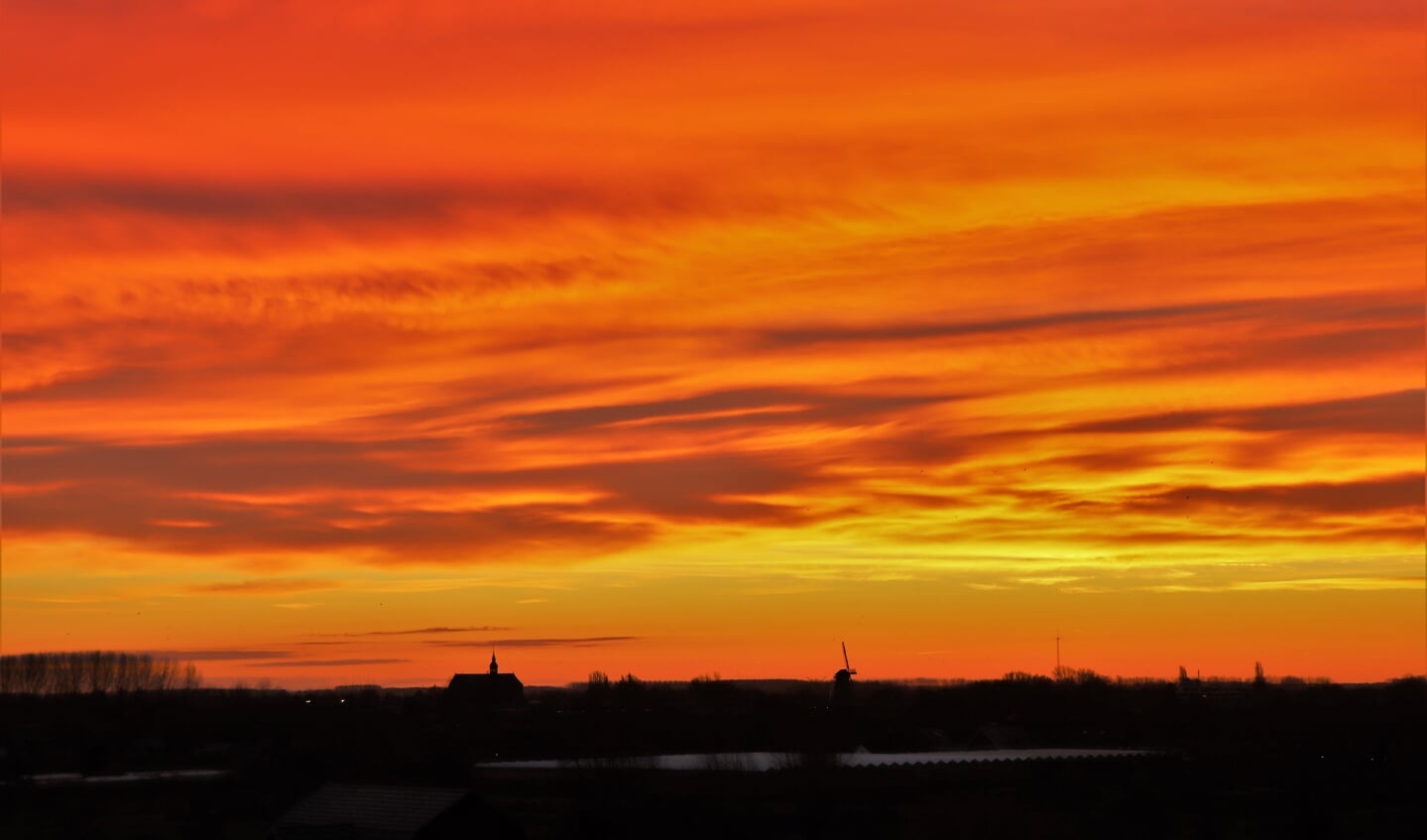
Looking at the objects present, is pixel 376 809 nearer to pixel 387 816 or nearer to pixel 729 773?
pixel 387 816

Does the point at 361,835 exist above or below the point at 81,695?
below

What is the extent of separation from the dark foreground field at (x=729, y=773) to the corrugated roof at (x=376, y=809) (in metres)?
0.73

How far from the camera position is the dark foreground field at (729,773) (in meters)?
81.6

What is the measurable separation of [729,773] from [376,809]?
36008 mm

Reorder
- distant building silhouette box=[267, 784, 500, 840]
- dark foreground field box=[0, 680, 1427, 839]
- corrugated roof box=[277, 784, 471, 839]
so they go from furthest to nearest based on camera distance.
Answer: dark foreground field box=[0, 680, 1427, 839]
corrugated roof box=[277, 784, 471, 839]
distant building silhouette box=[267, 784, 500, 840]

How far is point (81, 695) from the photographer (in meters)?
189

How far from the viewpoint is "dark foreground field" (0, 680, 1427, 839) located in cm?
8156

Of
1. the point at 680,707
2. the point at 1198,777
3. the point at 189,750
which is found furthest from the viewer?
the point at 680,707

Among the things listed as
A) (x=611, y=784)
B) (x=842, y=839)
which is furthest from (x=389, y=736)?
(x=842, y=839)

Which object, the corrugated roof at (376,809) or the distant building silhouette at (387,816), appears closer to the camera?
the distant building silhouette at (387,816)

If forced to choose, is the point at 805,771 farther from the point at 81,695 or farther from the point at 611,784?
the point at 81,695

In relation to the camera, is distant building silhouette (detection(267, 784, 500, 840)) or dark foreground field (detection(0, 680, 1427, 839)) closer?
distant building silhouette (detection(267, 784, 500, 840))

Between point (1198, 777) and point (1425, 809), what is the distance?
52.8ft

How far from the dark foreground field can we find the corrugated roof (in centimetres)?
73
